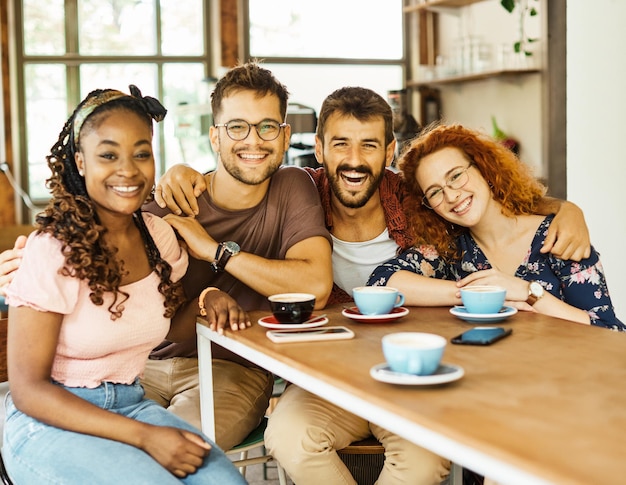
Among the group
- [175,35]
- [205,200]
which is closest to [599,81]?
[205,200]

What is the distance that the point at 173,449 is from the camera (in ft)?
4.60

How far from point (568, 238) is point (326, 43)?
546 centimetres

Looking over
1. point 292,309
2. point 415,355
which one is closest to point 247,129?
point 292,309

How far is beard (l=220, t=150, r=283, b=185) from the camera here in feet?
7.01

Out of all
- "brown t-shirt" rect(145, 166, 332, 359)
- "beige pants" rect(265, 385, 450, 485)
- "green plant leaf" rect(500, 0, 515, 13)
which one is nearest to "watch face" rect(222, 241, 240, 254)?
"brown t-shirt" rect(145, 166, 332, 359)

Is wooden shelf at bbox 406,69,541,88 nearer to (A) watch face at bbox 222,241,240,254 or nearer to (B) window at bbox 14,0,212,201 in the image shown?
(B) window at bbox 14,0,212,201

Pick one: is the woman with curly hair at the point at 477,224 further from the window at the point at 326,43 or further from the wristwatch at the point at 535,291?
the window at the point at 326,43

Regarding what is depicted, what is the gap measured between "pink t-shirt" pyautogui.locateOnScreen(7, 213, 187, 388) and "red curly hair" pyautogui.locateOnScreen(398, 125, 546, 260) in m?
0.83

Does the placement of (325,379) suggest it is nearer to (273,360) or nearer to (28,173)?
(273,360)

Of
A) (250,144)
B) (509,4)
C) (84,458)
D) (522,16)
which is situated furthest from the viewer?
(522,16)

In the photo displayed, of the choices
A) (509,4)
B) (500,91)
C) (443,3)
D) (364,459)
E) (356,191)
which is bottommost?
(364,459)

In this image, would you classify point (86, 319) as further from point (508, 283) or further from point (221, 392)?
point (508, 283)

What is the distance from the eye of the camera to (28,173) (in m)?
6.67

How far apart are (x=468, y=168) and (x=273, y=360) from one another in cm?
96
